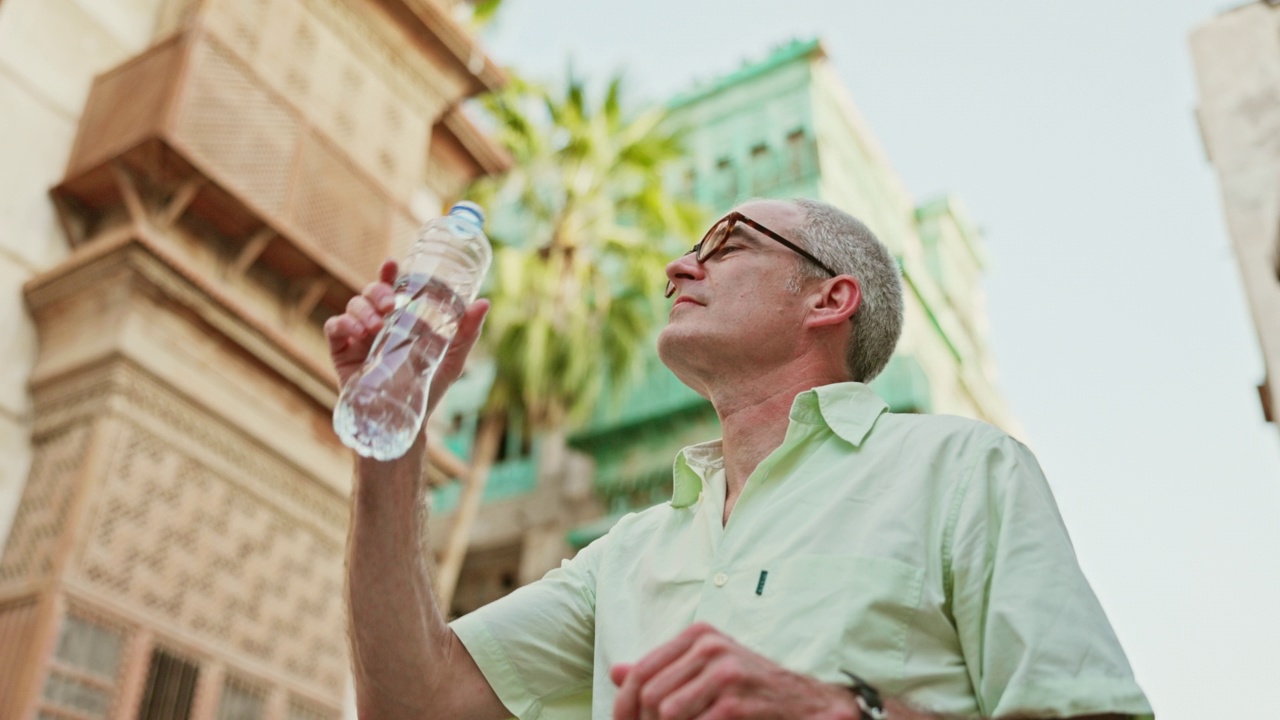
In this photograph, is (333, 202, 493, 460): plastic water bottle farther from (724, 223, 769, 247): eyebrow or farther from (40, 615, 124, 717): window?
(40, 615, 124, 717): window

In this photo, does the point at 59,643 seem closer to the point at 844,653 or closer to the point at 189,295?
the point at 189,295

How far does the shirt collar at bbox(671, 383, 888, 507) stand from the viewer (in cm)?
204

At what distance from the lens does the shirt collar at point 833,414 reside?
204cm

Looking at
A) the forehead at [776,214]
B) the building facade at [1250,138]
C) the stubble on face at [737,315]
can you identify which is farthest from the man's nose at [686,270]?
the building facade at [1250,138]

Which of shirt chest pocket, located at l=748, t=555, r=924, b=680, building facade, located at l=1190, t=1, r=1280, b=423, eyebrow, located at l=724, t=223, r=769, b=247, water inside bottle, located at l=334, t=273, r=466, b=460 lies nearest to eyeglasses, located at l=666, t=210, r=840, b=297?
eyebrow, located at l=724, t=223, r=769, b=247

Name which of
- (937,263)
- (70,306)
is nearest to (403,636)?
(70,306)

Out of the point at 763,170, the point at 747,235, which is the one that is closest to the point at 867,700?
the point at 747,235

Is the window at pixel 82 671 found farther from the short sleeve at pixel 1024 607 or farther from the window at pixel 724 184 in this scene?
the window at pixel 724 184

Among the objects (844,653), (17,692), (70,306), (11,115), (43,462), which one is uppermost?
(11,115)

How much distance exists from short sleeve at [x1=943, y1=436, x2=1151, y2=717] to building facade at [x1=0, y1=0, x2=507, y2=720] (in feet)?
19.7

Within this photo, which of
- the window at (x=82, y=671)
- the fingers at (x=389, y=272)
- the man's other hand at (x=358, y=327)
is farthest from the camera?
the window at (x=82, y=671)

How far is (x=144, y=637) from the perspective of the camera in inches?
271

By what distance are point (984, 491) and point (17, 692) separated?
6114mm

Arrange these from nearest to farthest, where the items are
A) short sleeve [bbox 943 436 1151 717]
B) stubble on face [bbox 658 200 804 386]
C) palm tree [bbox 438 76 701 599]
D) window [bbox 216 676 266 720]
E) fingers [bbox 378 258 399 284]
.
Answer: short sleeve [bbox 943 436 1151 717], fingers [bbox 378 258 399 284], stubble on face [bbox 658 200 804 386], window [bbox 216 676 266 720], palm tree [bbox 438 76 701 599]
